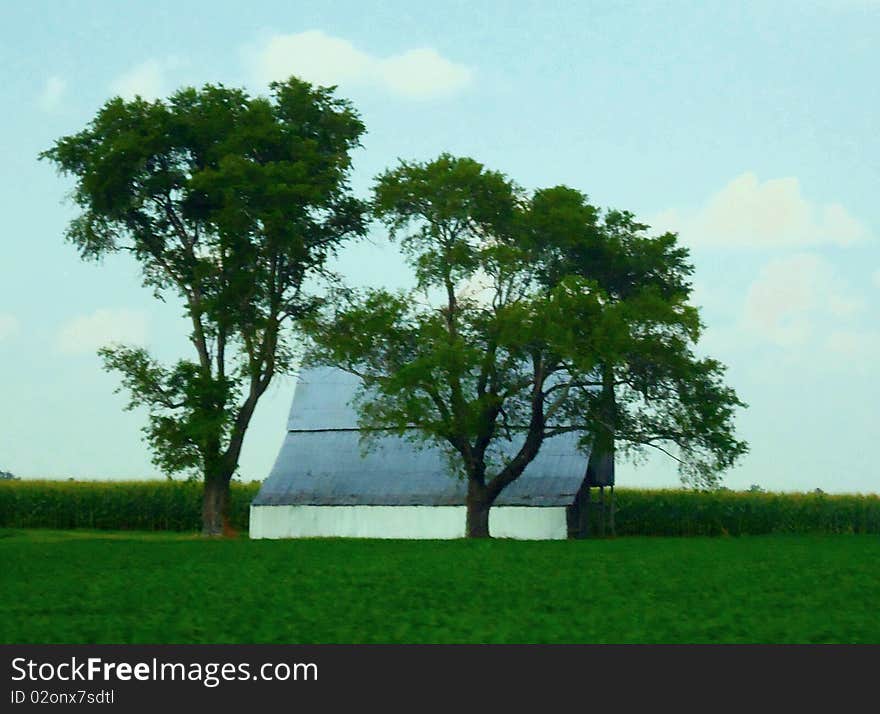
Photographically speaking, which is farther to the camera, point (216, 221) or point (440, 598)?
point (216, 221)

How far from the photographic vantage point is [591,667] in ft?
43.3

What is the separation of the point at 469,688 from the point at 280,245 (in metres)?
44.6

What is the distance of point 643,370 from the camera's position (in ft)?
168

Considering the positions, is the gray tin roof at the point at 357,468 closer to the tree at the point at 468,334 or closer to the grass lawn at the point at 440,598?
the tree at the point at 468,334

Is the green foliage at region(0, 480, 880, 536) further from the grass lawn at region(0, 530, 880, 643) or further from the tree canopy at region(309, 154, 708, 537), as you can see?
the grass lawn at region(0, 530, 880, 643)

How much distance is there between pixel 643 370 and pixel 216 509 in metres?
19.5

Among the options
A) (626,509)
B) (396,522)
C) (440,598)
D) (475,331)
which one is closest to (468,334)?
(475,331)

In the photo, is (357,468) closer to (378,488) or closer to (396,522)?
(378,488)

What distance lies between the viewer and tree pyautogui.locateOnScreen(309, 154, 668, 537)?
49375 mm

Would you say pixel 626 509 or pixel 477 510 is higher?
pixel 626 509

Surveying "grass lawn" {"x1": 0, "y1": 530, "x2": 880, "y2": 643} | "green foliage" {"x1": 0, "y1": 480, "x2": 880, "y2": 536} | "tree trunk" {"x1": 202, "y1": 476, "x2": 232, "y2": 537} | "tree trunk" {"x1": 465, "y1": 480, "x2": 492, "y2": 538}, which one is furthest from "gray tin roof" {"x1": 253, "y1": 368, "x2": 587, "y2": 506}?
"grass lawn" {"x1": 0, "y1": 530, "x2": 880, "y2": 643}

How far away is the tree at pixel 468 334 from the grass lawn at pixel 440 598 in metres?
16.3

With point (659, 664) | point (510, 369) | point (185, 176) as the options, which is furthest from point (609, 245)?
point (659, 664)

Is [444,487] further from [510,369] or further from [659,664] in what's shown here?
[659,664]
